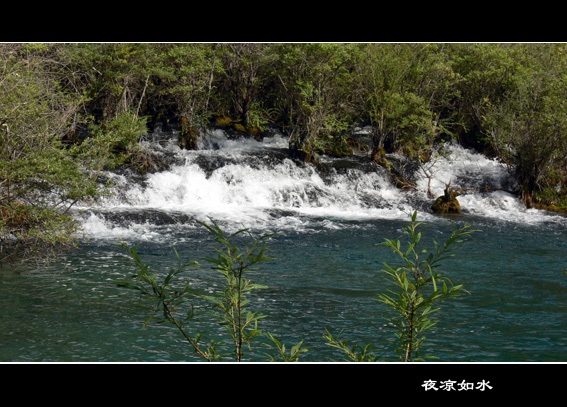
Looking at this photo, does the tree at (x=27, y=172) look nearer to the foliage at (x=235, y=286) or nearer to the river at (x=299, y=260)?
the river at (x=299, y=260)

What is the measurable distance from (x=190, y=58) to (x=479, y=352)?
23358 millimetres

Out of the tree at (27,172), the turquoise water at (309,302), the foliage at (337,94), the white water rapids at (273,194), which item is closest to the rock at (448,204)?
the white water rapids at (273,194)

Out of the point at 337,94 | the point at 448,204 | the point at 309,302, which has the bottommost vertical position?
the point at 309,302

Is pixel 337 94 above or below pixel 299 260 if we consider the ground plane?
above

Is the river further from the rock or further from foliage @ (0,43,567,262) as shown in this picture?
foliage @ (0,43,567,262)

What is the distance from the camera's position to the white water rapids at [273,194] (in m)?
22.0

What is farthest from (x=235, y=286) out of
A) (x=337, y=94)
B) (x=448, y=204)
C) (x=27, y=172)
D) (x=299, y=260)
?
(x=337, y=94)

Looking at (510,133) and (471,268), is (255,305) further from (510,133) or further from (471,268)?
(510,133)

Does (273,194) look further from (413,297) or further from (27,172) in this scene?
(413,297)

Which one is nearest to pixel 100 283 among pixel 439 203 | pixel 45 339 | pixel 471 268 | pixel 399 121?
pixel 45 339

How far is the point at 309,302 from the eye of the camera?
13492mm

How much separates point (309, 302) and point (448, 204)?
14140 millimetres

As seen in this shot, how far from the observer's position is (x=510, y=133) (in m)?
27.0

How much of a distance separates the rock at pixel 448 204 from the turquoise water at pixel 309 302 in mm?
5405
